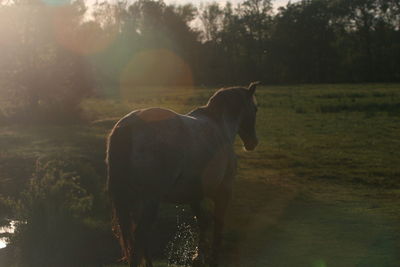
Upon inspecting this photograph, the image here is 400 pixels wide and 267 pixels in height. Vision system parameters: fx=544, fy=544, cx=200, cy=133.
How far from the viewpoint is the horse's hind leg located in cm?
527

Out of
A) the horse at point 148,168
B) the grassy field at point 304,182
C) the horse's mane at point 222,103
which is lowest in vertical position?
the grassy field at point 304,182

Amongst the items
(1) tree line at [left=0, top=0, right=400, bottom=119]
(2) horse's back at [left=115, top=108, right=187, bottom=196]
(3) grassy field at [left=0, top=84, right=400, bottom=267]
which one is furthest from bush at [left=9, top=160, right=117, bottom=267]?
(1) tree line at [left=0, top=0, right=400, bottom=119]

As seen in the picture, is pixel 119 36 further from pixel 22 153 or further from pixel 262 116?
pixel 22 153

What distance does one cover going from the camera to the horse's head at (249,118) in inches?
311

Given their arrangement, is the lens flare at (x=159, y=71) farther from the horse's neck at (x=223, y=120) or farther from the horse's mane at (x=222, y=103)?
the horse's neck at (x=223, y=120)

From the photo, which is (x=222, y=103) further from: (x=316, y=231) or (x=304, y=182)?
(x=304, y=182)

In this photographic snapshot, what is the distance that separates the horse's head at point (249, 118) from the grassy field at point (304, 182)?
1.61 metres

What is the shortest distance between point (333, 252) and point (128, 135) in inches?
159

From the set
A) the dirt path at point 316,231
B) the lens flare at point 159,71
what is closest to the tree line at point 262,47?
the lens flare at point 159,71

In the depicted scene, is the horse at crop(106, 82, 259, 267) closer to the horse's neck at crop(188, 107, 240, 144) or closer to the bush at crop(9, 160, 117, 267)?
the horse's neck at crop(188, 107, 240, 144)

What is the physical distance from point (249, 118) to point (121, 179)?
328 cm

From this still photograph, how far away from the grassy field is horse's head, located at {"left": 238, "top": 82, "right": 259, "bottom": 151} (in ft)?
5.30

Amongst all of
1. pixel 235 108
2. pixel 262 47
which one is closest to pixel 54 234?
pixel 235 108

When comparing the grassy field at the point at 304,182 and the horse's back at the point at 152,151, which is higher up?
the horse's back at the point at 152,151
